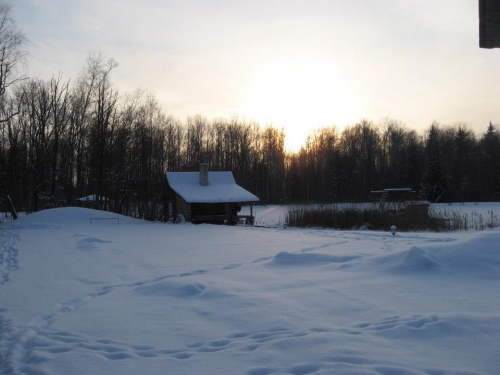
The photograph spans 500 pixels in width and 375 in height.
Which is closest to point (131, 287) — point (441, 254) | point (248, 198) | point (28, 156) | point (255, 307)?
point (255, 307)

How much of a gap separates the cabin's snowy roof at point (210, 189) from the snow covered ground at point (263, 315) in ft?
62.0

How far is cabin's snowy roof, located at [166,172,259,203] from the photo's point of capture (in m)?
28.9

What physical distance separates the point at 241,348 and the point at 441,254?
5340 millimetres

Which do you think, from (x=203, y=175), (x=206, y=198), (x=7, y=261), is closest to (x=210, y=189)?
(x=203, y=175)

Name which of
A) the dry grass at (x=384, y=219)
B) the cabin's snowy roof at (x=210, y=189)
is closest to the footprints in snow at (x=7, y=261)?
the cabin's snowy roof at (x=210, y=189)

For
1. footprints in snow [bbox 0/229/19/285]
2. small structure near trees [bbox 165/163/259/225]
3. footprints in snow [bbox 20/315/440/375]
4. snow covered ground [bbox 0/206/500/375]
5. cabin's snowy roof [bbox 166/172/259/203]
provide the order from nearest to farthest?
1. snow covered ground [bbox 0/206/500/375]
2. footprints in snow [bbox 20/315/440/375]
3. footprints in snow [bbox 0/229/19/285]
4. cabin's snowy roof [bbox 166/172/259/203]
5. small structure near trees [bbox 165/163/259/225]

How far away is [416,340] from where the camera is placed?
13.9 ft

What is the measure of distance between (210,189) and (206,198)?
221 cm

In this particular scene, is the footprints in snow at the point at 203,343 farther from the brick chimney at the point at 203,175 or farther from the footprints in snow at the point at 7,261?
the brick chimney at the point at 203,175

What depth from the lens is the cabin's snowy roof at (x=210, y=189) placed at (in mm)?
28945

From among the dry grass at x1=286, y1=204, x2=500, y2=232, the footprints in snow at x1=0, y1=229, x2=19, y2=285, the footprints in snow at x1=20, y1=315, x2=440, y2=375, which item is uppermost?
the dry grass at x1=286, y1=204, x2=500, y2=232

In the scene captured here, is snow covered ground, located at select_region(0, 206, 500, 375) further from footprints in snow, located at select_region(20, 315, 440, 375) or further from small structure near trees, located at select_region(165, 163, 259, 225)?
small structure near trees, located at select_region(165, 163, 259, 225)

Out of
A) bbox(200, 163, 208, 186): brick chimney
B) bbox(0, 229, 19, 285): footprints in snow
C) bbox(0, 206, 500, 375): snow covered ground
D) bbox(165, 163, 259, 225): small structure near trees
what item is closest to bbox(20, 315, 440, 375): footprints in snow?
bbox(0, 206, 500, 375): snow covered ground

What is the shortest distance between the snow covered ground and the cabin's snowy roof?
1890 cm
